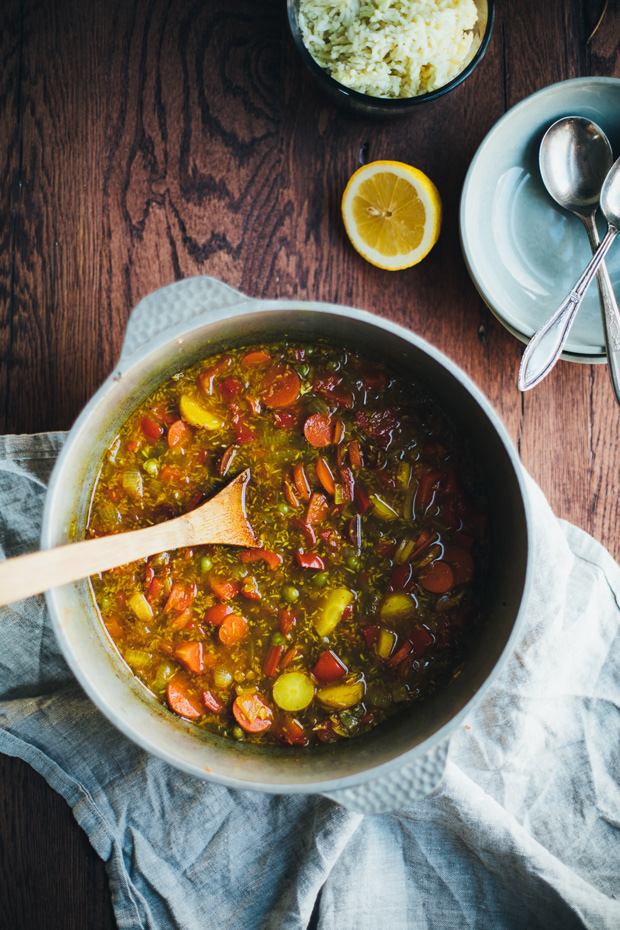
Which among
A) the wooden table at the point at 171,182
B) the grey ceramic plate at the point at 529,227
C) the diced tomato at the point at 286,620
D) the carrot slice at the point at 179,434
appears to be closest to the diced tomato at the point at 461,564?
the diced tomato at the point at 286,620

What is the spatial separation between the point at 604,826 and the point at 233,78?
2.96m

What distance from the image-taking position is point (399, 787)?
5.87 ft

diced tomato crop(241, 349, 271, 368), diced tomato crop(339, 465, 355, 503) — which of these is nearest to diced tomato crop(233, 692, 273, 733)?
diced tomato crop(339, 465, 355, 503)

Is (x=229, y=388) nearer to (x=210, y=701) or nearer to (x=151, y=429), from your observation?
(x=151, y=429)

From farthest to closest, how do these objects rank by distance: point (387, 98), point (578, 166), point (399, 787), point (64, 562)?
1. point (578, 166)
2. point (387, 98)
3. point (399, 787)
4. point (64, 562)

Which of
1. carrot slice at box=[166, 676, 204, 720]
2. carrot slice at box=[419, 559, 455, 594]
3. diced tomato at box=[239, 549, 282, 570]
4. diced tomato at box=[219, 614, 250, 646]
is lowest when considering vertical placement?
carrot slice at box=[166, 676, 204, 720]

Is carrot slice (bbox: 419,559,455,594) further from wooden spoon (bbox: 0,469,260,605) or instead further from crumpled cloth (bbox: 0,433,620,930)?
wooden spoon (bbox: 0,469,260,605)

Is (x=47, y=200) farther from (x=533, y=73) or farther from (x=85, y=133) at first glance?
(x=533, y=73)

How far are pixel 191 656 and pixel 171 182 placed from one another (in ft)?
5.47

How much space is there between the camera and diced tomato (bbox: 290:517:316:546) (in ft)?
6.95

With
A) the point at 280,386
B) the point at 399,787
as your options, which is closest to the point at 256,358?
the point at 280,386

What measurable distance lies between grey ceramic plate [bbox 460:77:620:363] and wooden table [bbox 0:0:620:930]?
0.12 meters

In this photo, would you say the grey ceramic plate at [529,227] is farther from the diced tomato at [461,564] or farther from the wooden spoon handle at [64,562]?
the wooden spoon handle at [64,562]

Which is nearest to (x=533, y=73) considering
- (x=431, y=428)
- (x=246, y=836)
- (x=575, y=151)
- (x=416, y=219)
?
(x=575, y=151)
